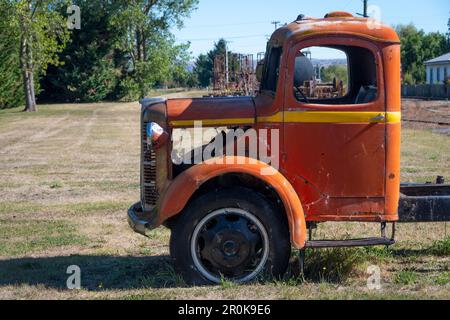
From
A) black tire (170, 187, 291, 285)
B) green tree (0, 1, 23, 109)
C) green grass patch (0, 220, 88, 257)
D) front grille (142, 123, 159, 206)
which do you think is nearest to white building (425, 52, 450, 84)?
green tree (0, 1, 23, 109)

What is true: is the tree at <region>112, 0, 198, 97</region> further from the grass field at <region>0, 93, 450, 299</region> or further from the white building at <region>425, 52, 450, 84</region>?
the grass field at <region>0, 93, 450, 299</region>

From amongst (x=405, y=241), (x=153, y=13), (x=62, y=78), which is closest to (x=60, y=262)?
(x=405, y=241)

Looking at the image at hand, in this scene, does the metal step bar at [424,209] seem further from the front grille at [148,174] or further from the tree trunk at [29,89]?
the tree trunk at [29,89]

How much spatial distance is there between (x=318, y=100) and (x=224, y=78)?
38.9m

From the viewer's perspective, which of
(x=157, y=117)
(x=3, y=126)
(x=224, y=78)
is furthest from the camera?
(x=224, y=78)

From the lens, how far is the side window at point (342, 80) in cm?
637

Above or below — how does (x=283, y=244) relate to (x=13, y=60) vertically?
below

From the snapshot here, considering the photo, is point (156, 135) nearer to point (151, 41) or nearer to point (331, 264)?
point (331, 264)

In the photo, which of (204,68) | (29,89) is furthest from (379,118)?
(204,68)

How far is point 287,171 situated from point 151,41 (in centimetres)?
5886

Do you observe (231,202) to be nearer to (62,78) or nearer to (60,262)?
(60,262)

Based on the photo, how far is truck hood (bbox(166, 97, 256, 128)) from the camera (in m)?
6.29

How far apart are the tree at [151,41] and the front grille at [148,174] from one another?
54.7m
